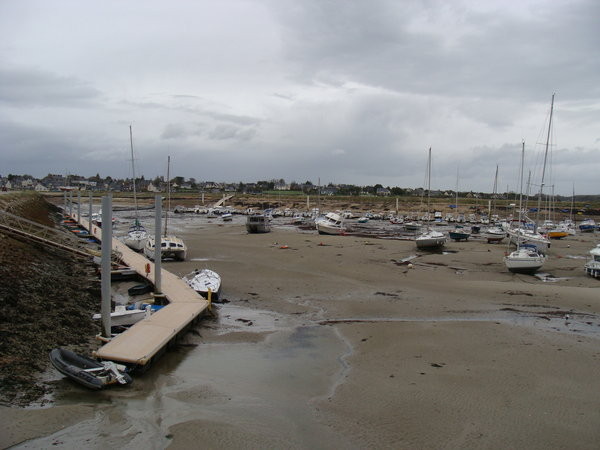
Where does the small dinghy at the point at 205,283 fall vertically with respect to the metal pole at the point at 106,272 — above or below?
below

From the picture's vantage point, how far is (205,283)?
21.2 metres

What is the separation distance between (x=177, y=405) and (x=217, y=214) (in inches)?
3545

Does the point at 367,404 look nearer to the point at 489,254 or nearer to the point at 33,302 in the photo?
the point at 33,302

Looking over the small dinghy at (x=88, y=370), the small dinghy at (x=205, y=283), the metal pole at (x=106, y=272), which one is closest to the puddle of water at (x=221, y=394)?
the small dinghy at (x=88, y=370)

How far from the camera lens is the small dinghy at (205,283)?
67.0 ft

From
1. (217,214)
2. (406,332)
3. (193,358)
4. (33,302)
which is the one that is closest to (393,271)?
(406,332)

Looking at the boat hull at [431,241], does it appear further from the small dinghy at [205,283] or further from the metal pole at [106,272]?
the metal pole at [106,272]

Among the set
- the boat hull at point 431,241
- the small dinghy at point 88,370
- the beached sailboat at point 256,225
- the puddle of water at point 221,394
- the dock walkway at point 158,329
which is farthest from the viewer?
the beached sailboat at point 256,225

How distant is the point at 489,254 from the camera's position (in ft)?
128

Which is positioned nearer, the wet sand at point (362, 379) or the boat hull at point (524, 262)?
the wet sand at point (362, 379)

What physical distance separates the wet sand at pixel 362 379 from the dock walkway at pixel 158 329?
0.54 m

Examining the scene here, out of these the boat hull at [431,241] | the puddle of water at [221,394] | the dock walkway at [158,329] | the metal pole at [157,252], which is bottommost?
the puddle of water at [221,394]

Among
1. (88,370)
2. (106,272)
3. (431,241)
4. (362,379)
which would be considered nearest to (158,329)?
(106,272)

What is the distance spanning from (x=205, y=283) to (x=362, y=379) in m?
11.0
